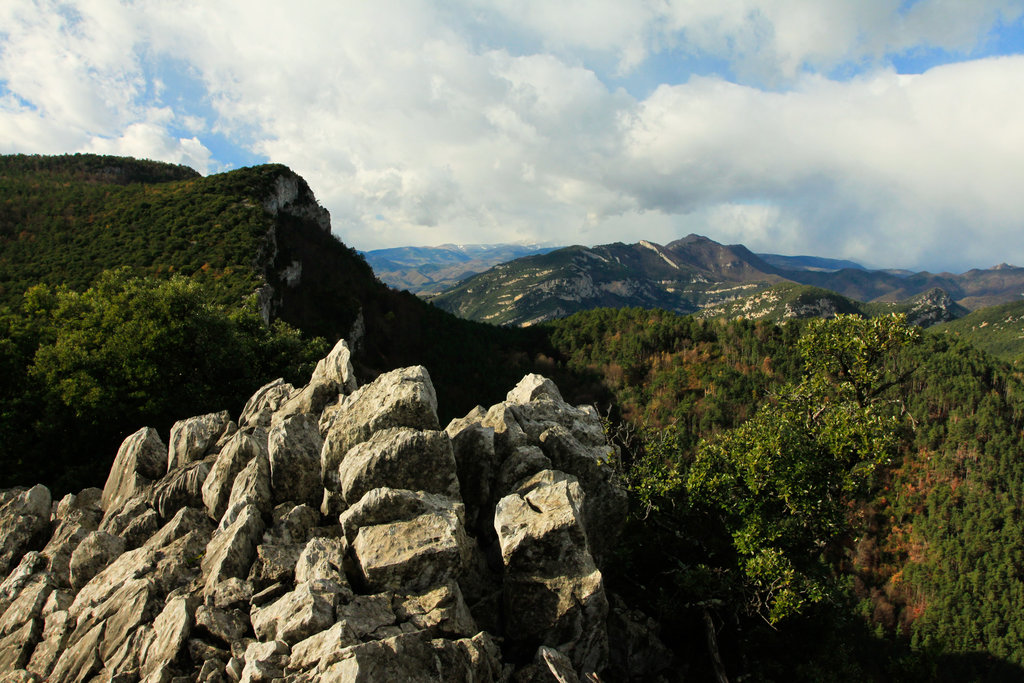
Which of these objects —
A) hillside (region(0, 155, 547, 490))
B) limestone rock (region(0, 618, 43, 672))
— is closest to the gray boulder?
limestone rock (region(0, 618, 43, 672))

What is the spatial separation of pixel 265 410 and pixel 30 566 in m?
9.60

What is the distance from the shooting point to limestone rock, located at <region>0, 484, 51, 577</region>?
17062 millimetres

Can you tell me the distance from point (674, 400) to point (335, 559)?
15912 centimetres

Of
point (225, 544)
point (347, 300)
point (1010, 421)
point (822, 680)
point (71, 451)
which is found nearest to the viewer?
point (225, 544)

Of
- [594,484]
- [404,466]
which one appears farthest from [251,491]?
[594,484]

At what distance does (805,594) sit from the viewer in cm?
1925

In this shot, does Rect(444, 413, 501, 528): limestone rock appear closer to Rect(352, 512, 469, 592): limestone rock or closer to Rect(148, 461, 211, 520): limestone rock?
Rect(352, 512, 469, 592): limestone rock

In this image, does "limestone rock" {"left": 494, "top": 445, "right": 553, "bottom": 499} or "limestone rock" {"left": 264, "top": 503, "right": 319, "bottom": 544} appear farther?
"limestone rock" {"left": 494, "top": 445, "right": 553, "bottom": 499}

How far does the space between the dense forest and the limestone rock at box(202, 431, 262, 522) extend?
501 inches

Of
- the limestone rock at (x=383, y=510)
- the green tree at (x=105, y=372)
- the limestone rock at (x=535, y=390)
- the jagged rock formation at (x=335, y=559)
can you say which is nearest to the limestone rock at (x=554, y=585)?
the jagged rock formation at (x=335, y=559)

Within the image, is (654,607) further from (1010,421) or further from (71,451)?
(1010,421)

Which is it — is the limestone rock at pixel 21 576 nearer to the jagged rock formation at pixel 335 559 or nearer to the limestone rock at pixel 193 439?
the jagged rock formation at pixel 335 559

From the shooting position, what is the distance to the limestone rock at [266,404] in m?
22.6

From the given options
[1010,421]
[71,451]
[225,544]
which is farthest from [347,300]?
[1010,421]
